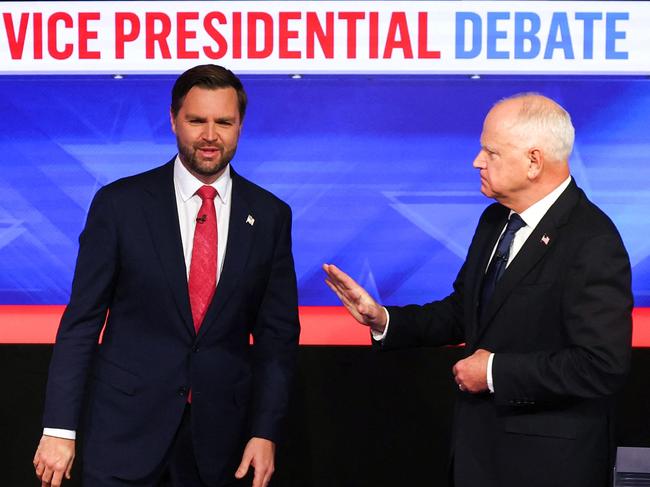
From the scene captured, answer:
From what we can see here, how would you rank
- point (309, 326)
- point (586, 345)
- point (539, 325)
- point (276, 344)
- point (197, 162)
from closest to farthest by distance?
1. point (586, 345)
2. point (539, 325)
3. point (197, 162)
4. point (276, 344)
5. point (309, 326)

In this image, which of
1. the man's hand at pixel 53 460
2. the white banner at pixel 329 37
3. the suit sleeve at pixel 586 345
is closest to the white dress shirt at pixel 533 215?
the suit sleeve at pixel 586 345

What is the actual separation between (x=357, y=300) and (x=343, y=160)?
1.19 m

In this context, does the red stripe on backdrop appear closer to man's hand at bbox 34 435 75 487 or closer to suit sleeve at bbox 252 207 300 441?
suit sleeve at bbox 252 207 300 441

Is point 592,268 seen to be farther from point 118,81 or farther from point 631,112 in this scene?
point 118,81

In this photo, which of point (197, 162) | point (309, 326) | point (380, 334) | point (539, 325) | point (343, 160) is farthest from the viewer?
point (343, 160)

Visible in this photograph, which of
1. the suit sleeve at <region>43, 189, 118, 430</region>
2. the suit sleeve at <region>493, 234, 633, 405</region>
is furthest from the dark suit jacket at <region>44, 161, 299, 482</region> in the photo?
the suit sleeve at <region>493, 234, 633, 405</region>

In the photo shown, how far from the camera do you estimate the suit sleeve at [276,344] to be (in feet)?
8.64

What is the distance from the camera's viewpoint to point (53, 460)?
243 centimetres

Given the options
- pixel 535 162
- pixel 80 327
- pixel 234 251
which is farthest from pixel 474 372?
pixel 80 327

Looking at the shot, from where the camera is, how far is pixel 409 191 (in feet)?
12.6

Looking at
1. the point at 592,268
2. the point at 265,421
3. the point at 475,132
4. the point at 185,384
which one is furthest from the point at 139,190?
the point at 475,132

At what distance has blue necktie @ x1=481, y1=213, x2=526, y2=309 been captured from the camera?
101 inches

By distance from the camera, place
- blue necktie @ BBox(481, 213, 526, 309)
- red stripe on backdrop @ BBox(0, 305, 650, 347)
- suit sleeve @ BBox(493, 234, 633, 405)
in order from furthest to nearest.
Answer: red stripe on backdrop @ BBox(0, 305, 650, 347)
blue necktie @ BBox(481, 213, 526, 309)
suit sleeve @ BBox(493, 234, 633, 405)

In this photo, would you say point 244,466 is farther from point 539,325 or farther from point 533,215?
point 533,215
